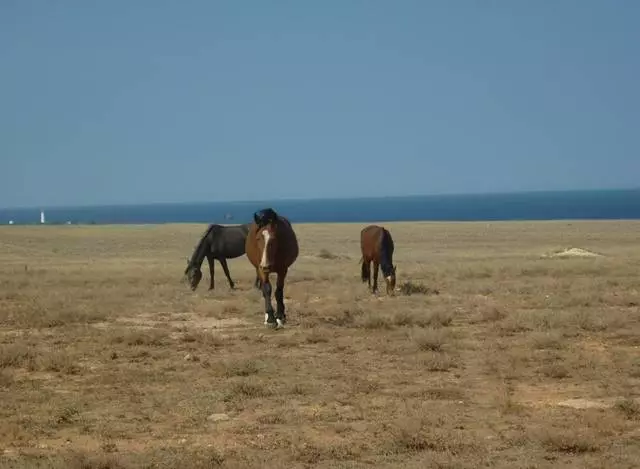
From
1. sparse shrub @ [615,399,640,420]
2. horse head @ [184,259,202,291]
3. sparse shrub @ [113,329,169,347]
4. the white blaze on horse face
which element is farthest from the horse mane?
sparse shrub @ [615,399,640,420]

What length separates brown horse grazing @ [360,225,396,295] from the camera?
21.6 metres

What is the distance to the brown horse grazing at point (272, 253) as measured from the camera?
16297mm

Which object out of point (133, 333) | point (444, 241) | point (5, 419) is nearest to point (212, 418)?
point (5, 419)

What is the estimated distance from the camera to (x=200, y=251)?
83.2 feet

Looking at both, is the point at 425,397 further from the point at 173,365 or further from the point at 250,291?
the point at 250,291

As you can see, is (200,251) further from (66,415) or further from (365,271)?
(66,415)

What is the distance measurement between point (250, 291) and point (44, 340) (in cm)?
901

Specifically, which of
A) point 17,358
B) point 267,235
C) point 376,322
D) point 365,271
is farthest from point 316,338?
point 365,271

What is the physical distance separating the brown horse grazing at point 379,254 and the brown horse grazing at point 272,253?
4892mm

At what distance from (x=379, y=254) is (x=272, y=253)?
255 inches

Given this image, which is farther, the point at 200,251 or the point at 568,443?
the point at 200,251

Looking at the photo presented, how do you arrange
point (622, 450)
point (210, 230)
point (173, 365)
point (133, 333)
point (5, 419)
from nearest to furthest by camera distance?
point (622, 450)
point (5, 419)
point (173, 365)
point (133, 333)
point (210, 230)

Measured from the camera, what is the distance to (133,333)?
47.9 ft

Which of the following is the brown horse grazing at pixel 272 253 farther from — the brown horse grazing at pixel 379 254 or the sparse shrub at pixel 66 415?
the sparse shrub at pixel 66 415
